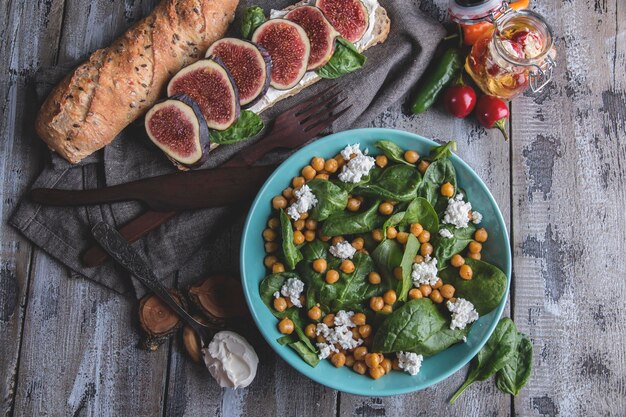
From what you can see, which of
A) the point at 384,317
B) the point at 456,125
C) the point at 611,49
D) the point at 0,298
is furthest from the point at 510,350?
the point at 0,298

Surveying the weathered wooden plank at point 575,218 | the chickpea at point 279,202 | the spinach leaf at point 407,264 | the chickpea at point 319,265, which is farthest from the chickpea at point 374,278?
the weathered wooden plank at point 575,218

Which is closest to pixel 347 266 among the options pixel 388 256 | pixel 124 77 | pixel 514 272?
pixel 388 256

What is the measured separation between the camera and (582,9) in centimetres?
327

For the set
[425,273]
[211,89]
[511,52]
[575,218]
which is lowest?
[575,218]

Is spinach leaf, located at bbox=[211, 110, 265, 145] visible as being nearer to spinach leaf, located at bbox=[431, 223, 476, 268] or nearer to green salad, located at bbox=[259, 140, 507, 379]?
green salad, located at bbox=[259, 140, 507, 379]

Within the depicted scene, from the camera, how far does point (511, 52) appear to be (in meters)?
2.94

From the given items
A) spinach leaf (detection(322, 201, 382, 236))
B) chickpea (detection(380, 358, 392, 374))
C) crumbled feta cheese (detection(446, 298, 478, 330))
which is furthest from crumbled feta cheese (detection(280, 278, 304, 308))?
crumbled feta cheese (detection(446, 298, 478, 330))

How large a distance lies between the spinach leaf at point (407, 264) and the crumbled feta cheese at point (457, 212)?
0.65 ft

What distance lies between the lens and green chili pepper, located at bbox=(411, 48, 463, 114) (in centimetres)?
312

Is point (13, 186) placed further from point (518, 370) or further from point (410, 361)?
point (518, 370)

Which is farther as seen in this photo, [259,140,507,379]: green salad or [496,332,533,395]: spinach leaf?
[496,332,533,395]: spinach leaf

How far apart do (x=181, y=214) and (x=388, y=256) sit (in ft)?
3.52

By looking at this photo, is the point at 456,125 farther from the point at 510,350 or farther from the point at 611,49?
the point at 510,350

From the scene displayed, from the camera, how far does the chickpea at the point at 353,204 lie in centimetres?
290
